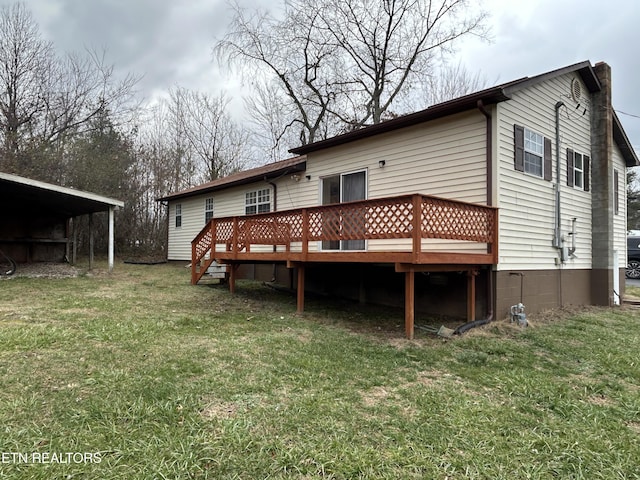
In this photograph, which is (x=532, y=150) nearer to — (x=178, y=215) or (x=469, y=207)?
(x=469, y=207)

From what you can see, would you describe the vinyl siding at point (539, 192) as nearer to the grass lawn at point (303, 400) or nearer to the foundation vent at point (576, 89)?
the foundation vent at point (576, 89)

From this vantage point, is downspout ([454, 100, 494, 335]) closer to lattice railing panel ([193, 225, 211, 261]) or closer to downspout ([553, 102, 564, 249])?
downspout ([553, 102, 564, 249])

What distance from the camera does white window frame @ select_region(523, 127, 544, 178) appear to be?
7266 millimetres

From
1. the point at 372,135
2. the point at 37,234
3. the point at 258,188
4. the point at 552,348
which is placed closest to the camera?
the point at 552,348

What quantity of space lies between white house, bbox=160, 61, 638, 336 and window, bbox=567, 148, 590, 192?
0.04 m

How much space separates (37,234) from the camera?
13031mm

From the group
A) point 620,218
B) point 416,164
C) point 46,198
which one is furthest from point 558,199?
point 46,198

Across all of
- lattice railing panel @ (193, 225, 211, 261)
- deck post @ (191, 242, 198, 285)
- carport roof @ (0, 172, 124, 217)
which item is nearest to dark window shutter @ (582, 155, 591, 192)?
lattice railing panel @ (193, 225, 211, 261)

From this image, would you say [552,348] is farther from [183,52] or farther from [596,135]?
[183,52]

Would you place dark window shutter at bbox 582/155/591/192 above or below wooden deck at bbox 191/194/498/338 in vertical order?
above

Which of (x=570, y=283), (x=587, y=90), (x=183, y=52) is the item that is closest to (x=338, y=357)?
(x=570, y=283)

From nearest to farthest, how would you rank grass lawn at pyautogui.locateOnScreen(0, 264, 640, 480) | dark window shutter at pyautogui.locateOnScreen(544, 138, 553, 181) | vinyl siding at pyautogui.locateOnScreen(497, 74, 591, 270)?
1. grass lawn at pyautogui.locateOnScreen(0, 264, 640, 480)
2. vinyl siding at pyautogui.locateOnScreen(497, 74, 591, 270)
3. dark window shutter at pyautogui.locateOnScreen(544, 138, 553, 181)

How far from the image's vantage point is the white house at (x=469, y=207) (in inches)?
243

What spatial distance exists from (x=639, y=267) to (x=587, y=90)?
1112 cm
